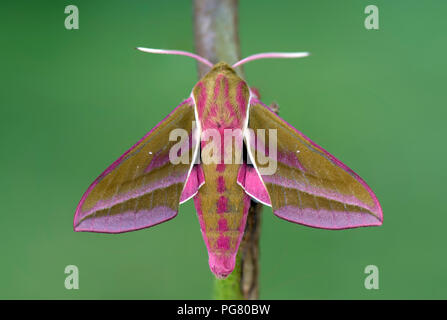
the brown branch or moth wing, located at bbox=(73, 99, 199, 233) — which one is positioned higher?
the brown branch

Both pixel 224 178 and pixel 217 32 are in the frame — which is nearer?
pixel 224 178

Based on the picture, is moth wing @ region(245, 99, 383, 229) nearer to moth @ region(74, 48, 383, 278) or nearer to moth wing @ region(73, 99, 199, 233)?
moth @ region(74, 48, 383, 278)

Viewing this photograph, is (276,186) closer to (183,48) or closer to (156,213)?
(156,213)

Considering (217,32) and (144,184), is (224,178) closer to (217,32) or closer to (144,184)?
(144,184)

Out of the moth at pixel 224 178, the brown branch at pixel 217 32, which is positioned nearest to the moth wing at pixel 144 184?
the moth at pixel 224 178

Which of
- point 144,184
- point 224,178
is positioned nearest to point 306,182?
point 224,178

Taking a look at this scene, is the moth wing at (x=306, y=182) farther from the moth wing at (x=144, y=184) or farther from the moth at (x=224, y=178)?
the moth wing at (x=144, y=184)

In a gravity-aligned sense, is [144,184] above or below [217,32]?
below

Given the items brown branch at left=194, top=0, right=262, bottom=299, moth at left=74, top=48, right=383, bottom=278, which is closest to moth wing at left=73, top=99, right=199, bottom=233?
moth at left=74, top=48, right=383, bottom=278
